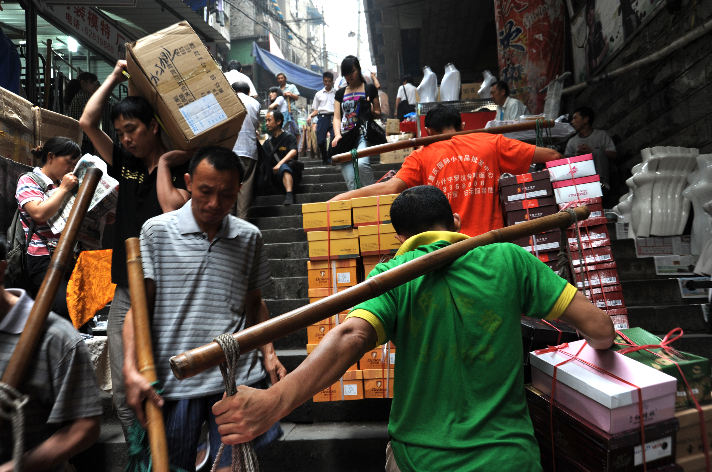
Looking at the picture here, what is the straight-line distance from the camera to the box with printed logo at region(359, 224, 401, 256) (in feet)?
11.1

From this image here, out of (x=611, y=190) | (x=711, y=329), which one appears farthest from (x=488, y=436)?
(x=611, y=190)

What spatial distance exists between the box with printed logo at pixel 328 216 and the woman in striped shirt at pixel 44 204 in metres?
1.62

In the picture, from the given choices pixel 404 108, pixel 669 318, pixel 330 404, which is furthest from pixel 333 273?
pixel 404 108

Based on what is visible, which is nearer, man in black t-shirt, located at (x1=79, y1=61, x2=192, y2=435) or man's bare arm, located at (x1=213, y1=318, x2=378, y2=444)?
A: man's bare arm, located at (x1=213, y1=318, x2=378, y2=444)

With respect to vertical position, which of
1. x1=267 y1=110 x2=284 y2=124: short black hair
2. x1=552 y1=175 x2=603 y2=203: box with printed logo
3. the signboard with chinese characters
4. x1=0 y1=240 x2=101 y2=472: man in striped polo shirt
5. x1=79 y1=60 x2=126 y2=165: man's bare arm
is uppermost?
the signboard with chinese characters

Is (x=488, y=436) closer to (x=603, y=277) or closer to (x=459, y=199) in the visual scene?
(x=459, y=199)

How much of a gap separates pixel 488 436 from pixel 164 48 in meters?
2.42

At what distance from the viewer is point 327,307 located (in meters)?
1.33

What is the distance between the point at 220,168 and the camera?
1975mm

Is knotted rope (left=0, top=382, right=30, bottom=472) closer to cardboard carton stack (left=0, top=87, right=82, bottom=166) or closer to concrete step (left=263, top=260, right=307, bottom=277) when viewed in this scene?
concrete step (left=263, top=260, right=307, bottom=277)

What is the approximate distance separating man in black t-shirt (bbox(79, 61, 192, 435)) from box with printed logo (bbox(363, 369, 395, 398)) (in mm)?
1795

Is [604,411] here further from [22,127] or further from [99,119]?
[22,127]

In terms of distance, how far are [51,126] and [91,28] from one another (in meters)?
4.25

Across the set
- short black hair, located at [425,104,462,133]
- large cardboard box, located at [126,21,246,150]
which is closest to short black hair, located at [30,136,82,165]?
large cardboard box, located at [126,21,246,150]
